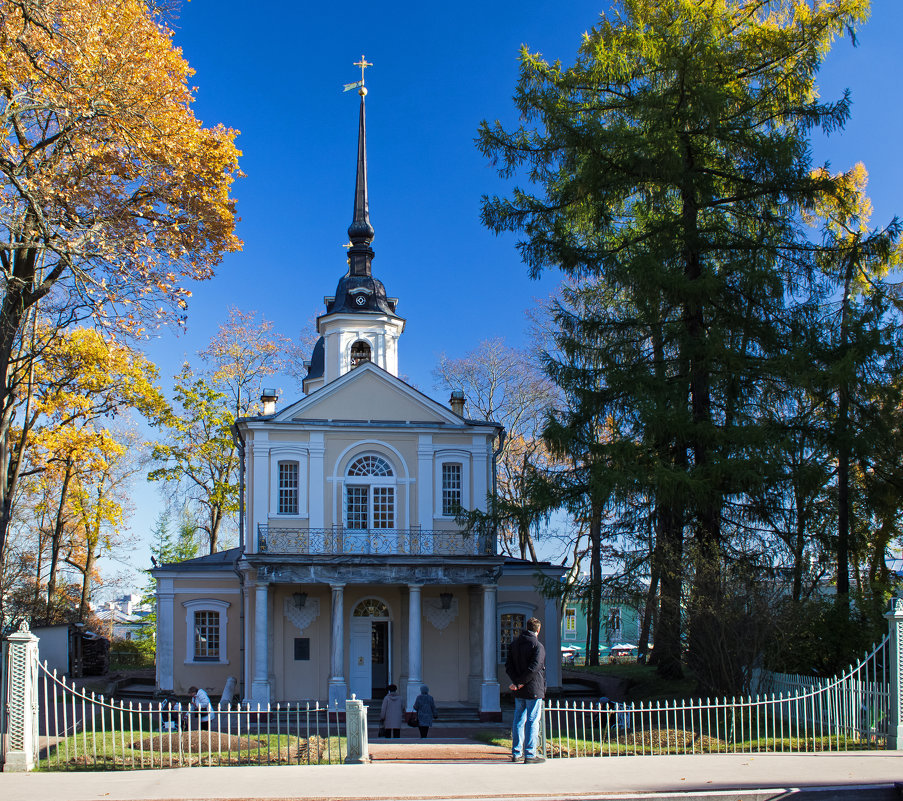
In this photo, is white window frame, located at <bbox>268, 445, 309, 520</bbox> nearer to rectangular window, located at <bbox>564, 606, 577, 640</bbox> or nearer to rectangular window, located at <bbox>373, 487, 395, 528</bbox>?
rectangular window, located at <bbox>373, 487, 395, 528</bbox>

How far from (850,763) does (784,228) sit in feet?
38.1

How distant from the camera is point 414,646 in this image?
22.8 metres

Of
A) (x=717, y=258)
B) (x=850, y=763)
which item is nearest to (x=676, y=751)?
(x=850, y=763)

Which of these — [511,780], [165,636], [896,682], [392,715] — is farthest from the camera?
[165,636]

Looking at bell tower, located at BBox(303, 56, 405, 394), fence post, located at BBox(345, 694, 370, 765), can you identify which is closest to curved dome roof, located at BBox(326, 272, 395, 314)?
bell tower, located at BBox(303, 56, 405, 394)

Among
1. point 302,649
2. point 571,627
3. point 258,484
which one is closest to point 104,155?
point 258,484

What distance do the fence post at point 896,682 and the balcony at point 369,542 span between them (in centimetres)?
1159

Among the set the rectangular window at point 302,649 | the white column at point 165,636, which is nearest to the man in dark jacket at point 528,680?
the rectangular window at point 302,649

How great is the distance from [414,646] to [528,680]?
→ 481 inches

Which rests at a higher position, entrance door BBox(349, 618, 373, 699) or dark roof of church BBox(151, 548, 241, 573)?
dark roof of church BBox(151, 548, 241, 573)

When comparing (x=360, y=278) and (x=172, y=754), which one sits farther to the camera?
(x=360, y=278)

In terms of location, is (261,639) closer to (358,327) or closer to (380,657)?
(380,657)

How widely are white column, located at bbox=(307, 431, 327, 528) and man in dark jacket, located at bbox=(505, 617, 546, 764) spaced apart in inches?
504

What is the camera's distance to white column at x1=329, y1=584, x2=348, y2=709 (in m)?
22.3
